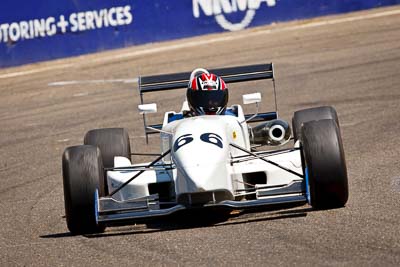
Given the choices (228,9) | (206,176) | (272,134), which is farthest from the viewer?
(228,9)

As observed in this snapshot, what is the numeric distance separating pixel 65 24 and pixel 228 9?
12.7ft

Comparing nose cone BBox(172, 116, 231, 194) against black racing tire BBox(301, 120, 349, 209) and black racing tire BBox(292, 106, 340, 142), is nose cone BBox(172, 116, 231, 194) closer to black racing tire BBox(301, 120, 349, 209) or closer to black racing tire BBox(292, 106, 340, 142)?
black racing tire BBox(301, 120, 349, 209)

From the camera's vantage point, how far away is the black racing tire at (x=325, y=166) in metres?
8.52

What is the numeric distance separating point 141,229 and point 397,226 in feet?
7.17

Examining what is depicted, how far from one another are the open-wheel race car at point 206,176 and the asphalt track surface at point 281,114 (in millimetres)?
196

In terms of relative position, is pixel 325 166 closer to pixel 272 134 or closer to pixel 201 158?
pixel 201 158

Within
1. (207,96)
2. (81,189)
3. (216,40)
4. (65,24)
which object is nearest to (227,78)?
(207,96)

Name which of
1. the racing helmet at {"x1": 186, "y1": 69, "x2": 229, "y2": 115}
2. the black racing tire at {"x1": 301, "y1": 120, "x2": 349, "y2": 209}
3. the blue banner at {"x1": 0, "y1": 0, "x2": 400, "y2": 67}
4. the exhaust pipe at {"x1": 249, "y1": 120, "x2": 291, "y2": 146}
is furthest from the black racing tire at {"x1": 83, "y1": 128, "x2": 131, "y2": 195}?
the blue banner at {"x1": 0, "y1": 0, "x2": 400, "y2": 67}

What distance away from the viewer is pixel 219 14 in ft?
Result: 85.6

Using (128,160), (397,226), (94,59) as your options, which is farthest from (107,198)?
(94,59)

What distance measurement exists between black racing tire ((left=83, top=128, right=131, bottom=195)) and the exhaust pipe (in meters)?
1.25

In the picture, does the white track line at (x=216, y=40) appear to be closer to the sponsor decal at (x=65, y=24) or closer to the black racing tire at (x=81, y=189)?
the sponsor decal at (x=65, y=24)

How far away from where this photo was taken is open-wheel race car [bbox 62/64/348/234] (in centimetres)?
849

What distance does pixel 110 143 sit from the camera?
35.1 feet
